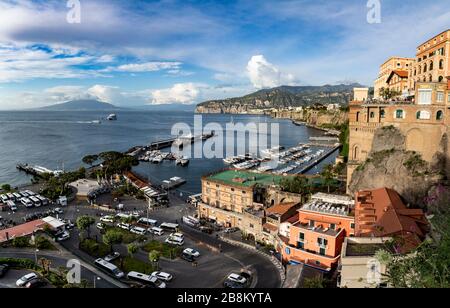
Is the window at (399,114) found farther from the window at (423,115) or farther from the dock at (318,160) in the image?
the dock at (318,160)

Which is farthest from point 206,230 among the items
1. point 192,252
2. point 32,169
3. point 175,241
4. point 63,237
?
point 32,169

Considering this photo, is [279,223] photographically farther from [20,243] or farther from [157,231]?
[20,243]

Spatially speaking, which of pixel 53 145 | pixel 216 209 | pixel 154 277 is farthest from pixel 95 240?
pixel 53 145

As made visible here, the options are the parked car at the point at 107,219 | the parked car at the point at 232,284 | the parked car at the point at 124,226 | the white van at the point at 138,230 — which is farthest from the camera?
the parked car at the point at 107,219

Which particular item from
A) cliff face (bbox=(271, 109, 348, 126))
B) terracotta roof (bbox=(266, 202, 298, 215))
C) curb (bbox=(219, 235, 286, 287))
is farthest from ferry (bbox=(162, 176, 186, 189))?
cliff face (bbox=(271, 109, 348, 126))

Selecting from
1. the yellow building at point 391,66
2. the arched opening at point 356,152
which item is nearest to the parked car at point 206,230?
the arched opening at point 356,152
